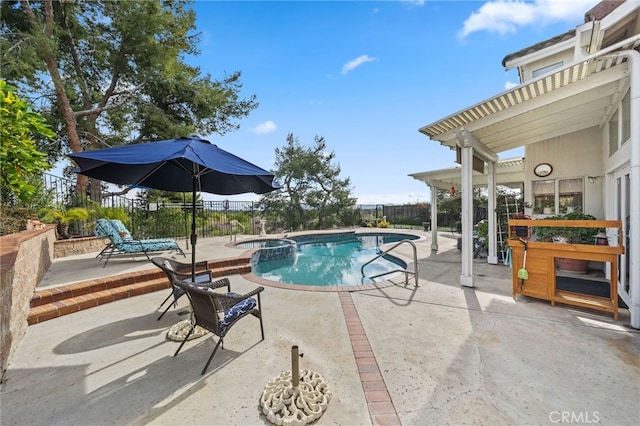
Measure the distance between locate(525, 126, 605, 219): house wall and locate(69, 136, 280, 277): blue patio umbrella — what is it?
799 centimetres

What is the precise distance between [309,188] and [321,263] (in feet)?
33.5

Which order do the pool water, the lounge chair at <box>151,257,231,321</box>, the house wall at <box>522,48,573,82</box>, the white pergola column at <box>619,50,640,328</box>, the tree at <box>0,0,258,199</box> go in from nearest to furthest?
the white pergola column at <box>619,50,640,328</box> → the lounge chair at <box>151,257,231,321</box> → the house wall at <box>522,48,573,82</box> → the tree at <box>0,0,258,199</box> → the pool water

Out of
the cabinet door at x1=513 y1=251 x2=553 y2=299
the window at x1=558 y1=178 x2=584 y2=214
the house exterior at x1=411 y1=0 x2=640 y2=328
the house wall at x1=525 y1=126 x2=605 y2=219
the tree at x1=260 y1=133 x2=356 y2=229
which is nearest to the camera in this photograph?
the house exterior at x1=411 y1=0 x2=640 y2=328

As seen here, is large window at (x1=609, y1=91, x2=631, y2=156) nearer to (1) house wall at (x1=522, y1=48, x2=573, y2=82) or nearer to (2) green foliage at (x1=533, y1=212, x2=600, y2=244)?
(2) green foliage at (x1=533, y1=212, x2=600, y2=244)

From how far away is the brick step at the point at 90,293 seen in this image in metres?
3.82

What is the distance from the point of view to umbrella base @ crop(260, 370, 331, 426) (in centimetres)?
195

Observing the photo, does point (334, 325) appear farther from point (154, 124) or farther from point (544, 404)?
point (154, 124)

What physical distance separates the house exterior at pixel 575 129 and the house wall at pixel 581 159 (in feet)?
0.06

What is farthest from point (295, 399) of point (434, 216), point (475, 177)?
point (475, 177)

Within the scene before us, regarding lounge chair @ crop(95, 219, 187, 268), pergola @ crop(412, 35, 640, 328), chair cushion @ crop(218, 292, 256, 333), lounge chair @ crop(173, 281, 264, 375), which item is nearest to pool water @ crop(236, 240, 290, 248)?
lounge chair @ crop(95, 219, 187, 268)

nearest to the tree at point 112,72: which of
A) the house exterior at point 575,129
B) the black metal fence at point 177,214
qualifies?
the black metal fence at point 177,214

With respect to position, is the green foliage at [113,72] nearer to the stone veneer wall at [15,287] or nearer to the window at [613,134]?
the stone veneer wall at [15,287]

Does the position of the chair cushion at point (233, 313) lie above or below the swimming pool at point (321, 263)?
above

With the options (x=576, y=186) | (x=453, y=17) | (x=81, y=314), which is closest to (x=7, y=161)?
(x=81, y=314)
